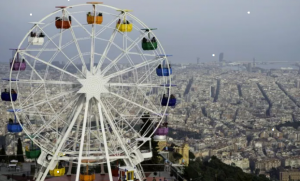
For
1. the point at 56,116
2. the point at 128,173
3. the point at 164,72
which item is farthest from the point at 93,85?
the point at 128,173

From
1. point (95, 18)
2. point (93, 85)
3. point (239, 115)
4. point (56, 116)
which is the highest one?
point (95, 18)

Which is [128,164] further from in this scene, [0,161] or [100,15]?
[0,161]

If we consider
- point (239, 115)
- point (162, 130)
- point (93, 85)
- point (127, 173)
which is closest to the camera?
point (93, 85)

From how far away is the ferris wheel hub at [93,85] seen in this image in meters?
14.0

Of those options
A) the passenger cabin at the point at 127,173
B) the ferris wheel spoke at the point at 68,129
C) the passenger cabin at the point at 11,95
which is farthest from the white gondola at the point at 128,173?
the passenger cabin at the point at 11,95

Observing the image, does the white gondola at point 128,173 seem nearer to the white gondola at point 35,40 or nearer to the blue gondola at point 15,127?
the blue gondola at point 15,127

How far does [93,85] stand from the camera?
14.1m

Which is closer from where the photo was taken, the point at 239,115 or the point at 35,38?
the point at 35,38

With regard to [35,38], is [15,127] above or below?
below

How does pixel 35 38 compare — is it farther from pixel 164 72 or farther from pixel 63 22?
pixel 164 72

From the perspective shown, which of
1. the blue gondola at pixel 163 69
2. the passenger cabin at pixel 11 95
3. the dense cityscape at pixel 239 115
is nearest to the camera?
the passenger cabin at pixel 11 95

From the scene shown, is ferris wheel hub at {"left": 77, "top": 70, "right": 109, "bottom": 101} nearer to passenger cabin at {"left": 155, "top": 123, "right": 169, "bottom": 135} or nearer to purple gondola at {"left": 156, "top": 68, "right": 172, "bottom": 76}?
purple gondola at {"left": 156, "top": 68, "right": 172, "bottom": 76}

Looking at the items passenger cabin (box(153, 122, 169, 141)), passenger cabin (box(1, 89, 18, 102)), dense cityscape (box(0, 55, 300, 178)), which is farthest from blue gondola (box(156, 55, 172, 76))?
dense cityscape (box(0, 55, 300, 178))

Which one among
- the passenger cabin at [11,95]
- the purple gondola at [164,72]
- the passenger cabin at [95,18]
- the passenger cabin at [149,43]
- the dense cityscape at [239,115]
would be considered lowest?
the dense cityscape at [239,115]
